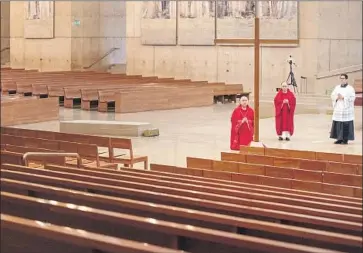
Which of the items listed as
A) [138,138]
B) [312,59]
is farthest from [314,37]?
[138,138]

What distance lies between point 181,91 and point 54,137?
10796 mm

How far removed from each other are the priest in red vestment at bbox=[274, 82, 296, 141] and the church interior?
7 cm

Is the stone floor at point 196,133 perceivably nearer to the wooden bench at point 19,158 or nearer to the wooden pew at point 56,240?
the wooden bench at point 19,158

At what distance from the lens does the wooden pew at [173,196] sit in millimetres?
3145

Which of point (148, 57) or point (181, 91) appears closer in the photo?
point (181, 91)

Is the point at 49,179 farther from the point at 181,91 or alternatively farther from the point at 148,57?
the point at 148,57

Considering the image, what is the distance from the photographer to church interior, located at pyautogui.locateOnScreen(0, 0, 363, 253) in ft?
10.3

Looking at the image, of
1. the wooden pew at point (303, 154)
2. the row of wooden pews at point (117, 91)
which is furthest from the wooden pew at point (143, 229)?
the row of wooden pews at point (117, 91)

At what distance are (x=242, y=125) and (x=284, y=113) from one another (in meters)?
1.63

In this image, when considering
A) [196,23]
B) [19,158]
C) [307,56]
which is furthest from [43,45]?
[19,158]

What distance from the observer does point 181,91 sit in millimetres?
18703

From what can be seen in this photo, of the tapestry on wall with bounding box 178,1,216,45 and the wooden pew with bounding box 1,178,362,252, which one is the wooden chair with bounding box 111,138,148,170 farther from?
the tapestry on wall with bounding box 178,1,216,45

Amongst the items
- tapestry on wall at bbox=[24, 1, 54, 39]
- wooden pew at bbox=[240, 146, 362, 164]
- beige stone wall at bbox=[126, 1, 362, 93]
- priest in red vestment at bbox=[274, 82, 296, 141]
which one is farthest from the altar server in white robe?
tapestry on wall at bbox=[24, 1, 54, 39]

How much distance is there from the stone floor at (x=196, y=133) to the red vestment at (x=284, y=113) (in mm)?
233
